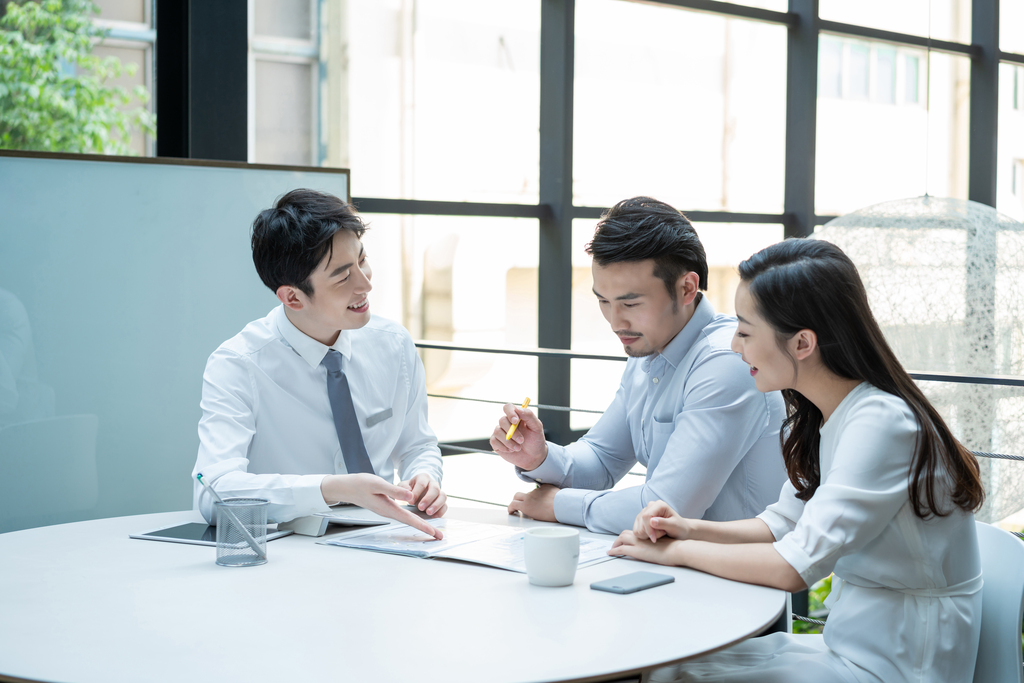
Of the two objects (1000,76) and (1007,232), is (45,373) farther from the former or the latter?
(1000,76)

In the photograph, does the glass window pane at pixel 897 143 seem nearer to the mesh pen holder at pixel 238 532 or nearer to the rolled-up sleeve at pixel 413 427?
the rolled-up sleeve at pixel 413 427

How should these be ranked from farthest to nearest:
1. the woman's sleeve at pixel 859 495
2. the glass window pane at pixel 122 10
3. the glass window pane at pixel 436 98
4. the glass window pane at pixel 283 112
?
the glass window pane at pixel 436 98 < the glass window pane at pixel 283 112 < the glass window pane at pixel 122 10 < the woman's sleeve at pixel 859 495

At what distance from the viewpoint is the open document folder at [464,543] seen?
4.56ft

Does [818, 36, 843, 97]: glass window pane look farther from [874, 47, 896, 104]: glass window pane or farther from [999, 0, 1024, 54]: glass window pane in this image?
[999, 0, 1024, 54]: glass window pane

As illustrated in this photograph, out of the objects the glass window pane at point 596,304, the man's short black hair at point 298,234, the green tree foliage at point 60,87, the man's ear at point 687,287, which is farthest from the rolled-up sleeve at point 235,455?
the glass window pane at point 596,304

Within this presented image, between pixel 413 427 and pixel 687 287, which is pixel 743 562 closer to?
pixel 687 287

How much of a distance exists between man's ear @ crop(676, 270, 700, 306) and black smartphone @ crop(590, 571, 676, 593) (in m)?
0.60

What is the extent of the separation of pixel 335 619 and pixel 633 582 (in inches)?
15.7

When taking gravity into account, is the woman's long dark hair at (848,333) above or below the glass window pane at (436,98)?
below

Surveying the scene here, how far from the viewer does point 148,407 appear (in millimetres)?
2561

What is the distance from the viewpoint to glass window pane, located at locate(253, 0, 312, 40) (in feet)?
14.7

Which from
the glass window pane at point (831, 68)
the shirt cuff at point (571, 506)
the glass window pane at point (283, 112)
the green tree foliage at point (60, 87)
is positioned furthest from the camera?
the glass window pane at point (831, 68)

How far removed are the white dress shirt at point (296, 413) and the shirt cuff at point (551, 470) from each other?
222 millimetres

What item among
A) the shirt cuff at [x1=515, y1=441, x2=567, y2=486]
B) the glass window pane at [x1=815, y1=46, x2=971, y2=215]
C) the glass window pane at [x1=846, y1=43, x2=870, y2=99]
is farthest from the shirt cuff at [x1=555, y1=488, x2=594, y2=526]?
the glass window pane at [x1=846, y1=43, x2=870, y2=99]
